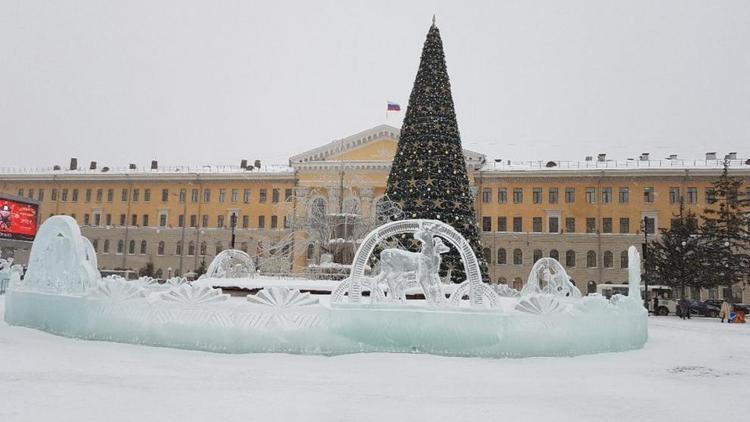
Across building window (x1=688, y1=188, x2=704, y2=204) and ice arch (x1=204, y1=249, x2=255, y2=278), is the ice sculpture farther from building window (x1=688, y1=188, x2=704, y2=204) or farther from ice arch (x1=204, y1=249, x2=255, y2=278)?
building window (x1=688, y1=188, x2=704, y2=204)

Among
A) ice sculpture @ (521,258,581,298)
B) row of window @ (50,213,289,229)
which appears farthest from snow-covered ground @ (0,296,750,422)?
row of window @ (50,213,289,229)

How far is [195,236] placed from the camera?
2382 inches

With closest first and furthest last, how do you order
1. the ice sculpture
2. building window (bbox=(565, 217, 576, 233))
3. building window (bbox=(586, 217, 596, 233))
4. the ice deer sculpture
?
the ice deer sculpture
the ice sculpture
building window (bbox=(586, 217, 596, 233))
building window (bbox=(565, 217, 576, 233))

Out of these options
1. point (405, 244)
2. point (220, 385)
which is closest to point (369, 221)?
point (405, 244)

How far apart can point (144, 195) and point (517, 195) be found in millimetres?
37961

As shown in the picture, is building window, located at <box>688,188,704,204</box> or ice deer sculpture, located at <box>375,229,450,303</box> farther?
building window, located at <box>688,188,704,204</box>

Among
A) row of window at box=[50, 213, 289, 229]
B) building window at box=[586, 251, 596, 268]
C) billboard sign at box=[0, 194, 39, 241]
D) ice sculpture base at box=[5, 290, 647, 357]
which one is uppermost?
row of window at box=[50, 213, 289, 229]

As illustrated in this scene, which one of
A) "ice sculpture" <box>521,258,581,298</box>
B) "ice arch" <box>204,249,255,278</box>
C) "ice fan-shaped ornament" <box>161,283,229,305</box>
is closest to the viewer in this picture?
"ice fan-shaped ornament" <box>161,283,229,305</box>

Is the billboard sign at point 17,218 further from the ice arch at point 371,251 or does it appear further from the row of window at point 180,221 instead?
the ice arch at point 371,251

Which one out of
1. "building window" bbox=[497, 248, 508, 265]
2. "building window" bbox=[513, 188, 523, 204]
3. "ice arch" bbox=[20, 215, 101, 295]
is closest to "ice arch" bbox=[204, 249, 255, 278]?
"ice arch" bbox=[20, 215, 101, 295]

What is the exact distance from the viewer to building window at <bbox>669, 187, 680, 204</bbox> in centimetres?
5134

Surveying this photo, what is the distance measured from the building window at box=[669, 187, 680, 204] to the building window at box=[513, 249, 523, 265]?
44.1 feet

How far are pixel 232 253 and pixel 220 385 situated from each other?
495 inches

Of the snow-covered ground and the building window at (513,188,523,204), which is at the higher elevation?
the building window at (513,188,523,204)
